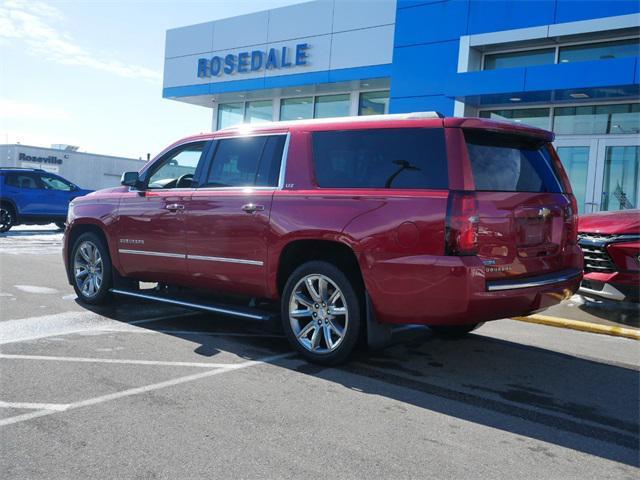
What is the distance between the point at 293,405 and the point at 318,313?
1.11 metres

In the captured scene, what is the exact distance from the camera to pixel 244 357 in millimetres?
5027

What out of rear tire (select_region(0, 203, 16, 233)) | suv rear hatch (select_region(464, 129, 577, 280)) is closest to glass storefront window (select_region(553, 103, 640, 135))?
suv rear hatch (select_region(464, 129, 577, 280))

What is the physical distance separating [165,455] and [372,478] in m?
1.08

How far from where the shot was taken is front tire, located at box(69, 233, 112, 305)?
6746 mm

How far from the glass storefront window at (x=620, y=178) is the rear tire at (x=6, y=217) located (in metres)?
15.7

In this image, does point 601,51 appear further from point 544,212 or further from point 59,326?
point 59,326

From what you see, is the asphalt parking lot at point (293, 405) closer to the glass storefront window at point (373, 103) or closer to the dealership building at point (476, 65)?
the dealership building at point (476, 65)

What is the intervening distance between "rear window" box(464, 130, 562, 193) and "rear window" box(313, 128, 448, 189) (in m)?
0.29

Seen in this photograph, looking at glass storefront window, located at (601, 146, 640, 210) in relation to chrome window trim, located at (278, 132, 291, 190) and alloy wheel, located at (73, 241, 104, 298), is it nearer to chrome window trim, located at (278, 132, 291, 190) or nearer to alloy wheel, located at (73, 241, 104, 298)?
chrome window trim, located at (278, 132, 291, 190)

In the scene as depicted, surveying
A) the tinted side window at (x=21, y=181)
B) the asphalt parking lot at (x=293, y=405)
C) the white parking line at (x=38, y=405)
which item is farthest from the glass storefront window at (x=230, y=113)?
the white parking line at (x=38, y=405)

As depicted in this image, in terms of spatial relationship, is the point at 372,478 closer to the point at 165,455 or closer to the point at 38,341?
the point at 165,455

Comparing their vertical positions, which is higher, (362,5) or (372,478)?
Result: (362,5)

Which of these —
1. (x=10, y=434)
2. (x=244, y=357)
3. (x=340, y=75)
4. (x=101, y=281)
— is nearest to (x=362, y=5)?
(x=340, y=75)

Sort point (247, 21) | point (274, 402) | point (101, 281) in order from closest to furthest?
point (274, 402), point (101, 281), point (247, 21)
